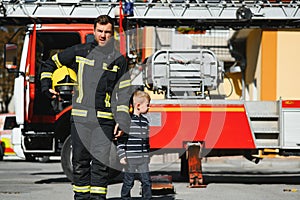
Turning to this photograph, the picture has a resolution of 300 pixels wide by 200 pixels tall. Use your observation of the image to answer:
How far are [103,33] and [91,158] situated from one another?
1.35 metres

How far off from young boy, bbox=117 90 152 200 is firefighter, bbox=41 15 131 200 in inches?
47.1

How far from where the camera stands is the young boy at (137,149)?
339 inches

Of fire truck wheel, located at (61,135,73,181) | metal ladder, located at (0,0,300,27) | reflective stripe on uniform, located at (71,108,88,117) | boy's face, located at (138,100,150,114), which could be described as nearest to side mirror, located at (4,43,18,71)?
metal ladder, located at (0,0,300,27)

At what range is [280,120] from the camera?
11867 mm

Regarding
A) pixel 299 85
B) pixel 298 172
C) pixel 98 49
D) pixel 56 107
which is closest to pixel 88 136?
pixel 98 49

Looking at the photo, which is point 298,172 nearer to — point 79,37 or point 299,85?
point 299,85

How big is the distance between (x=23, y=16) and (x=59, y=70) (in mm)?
5447

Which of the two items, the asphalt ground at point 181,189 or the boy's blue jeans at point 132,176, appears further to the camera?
the asphalt ground at point 181,189

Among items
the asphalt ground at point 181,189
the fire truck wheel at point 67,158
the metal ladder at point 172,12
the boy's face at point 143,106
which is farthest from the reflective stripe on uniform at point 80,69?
the metal ladder at point 172,12

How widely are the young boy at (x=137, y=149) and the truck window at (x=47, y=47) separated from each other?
356 centimetres

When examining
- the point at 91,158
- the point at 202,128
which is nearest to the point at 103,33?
the point at 91,158

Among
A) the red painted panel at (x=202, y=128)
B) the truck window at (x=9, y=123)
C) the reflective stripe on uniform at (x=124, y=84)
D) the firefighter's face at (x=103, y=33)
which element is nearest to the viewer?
the firefighter's face at (x=103, y=33)

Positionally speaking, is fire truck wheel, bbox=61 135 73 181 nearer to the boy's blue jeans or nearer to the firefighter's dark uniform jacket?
the boy's blue jeans

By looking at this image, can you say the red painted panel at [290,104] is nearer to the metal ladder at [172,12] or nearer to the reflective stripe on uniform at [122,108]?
the metal ladder at [172,12]
